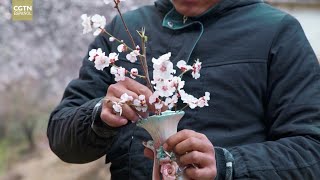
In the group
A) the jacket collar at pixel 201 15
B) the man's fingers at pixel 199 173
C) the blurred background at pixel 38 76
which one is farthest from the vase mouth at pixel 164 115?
the blurred background at pixel 38 76

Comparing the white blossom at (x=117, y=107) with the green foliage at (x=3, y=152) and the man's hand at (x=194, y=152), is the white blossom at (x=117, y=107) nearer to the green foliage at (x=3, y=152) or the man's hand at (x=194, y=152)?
the man's hand at (x=194, y=152)

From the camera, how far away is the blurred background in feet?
7.21

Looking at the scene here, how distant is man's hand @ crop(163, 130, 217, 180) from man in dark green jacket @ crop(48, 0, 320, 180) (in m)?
0.04

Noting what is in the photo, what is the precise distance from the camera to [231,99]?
1.17m

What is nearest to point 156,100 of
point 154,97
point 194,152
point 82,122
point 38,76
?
point 154,97

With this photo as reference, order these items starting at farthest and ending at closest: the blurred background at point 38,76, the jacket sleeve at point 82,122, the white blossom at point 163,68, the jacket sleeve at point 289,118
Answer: the blurred background at point 38,76
the jacket sleeve at point 82,122
the jacket sleeve at point 289,118
the white blossom at point 163,68

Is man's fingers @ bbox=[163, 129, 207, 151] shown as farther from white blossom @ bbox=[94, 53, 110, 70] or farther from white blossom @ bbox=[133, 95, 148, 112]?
white blossom @ bbox=[94, 53, 110, 70]

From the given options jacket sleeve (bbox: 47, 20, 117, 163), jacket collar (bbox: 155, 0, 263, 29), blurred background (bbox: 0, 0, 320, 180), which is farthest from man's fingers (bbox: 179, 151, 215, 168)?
blurred background (bbox: 0, 0, 320, 180)

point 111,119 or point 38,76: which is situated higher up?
point 111,119

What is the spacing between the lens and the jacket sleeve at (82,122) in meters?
1.15

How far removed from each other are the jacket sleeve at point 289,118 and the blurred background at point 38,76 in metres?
1.05

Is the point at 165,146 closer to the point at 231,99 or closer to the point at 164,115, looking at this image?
the point at 164,115

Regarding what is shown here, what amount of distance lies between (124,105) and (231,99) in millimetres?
293

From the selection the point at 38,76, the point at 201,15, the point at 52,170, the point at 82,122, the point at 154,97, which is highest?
the point at 201,15
